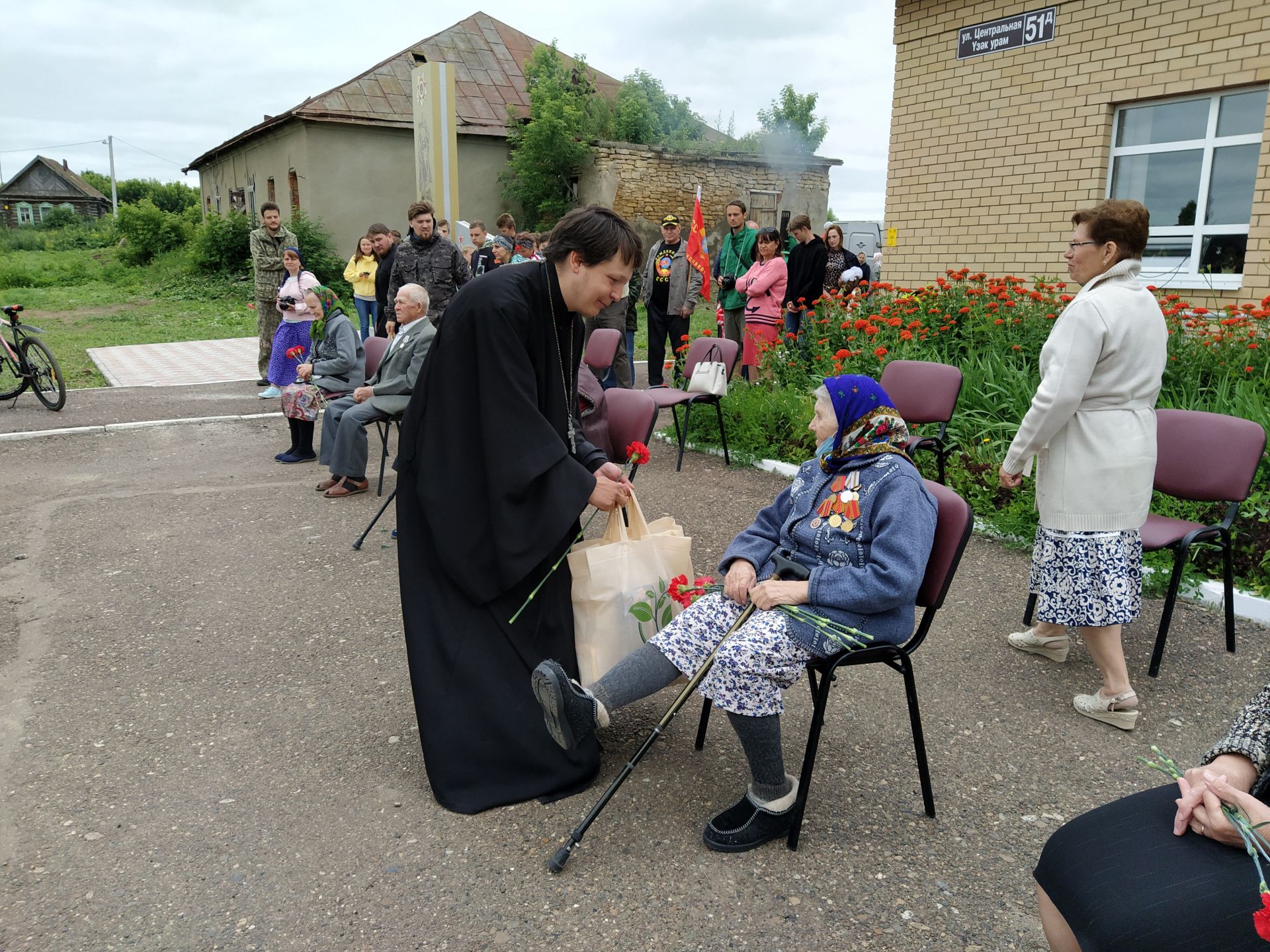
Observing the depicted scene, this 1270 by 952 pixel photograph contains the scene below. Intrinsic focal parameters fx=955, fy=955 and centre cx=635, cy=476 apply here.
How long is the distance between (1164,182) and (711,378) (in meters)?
5.07

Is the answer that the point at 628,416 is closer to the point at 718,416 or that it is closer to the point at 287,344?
the point at 718,416

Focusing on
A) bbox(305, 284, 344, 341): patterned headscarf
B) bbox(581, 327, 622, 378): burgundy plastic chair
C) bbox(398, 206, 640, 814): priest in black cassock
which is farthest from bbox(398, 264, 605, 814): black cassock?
bbox(305, 284, 344, 341): patterned headscarf

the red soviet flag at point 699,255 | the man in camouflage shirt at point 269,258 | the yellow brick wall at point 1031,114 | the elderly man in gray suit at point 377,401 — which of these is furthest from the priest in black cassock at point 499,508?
the man in camouflage shirt at point 269,258

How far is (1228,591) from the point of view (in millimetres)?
4230

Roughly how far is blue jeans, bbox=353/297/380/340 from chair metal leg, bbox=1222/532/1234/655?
10.1 metres

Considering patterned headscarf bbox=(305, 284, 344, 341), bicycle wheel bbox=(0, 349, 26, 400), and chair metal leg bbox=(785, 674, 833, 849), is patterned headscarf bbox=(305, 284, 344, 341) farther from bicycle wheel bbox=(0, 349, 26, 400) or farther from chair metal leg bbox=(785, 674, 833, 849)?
chair metal leg bbox=(785, 674, 833, 849)

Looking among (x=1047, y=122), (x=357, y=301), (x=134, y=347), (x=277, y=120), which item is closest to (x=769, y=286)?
(x=1047, y=122)

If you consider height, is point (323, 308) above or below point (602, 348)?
above

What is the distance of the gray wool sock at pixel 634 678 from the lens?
9.54ft

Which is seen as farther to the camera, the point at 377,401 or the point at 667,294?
the point at 667,294

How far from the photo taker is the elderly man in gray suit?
253 inches

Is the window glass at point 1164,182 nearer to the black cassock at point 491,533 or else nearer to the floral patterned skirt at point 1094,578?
the floral patterned skirt at point 1094,578

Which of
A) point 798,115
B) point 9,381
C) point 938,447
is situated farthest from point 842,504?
point 798,115

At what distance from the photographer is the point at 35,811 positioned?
10.0 feet
